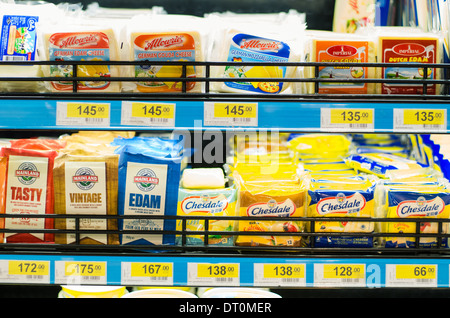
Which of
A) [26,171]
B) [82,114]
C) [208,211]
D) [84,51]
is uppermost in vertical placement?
[84,51]

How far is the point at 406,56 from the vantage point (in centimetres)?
119

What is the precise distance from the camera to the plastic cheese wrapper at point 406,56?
46.6 inches

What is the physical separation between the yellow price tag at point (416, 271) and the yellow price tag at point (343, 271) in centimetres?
10

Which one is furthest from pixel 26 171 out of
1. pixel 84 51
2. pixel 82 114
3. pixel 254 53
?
pixel 254 53

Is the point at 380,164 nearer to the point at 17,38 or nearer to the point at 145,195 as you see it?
the point at 145,195

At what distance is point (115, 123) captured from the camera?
3.55ft

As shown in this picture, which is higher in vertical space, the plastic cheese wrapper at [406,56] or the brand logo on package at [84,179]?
the plastic cheese wrapper at [406,56]

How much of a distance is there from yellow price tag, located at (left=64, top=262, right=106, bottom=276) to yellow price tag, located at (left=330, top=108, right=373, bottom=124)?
736mm

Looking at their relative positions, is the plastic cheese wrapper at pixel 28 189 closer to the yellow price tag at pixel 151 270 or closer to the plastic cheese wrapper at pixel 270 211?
the yellow price tag at pixel 151 270

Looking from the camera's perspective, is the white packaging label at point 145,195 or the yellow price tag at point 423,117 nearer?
the yellow price tag at point 423,117

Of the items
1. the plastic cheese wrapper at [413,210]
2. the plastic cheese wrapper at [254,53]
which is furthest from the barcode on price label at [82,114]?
the plastic cheese wrapper at [413,210]

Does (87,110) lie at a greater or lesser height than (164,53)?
lesser

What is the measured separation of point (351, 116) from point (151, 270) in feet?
2.22
